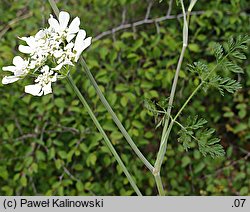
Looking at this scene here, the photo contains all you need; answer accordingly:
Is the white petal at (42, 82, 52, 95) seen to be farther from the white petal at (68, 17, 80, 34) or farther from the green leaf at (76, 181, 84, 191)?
the green leaf at (76, 181, 84, 191)

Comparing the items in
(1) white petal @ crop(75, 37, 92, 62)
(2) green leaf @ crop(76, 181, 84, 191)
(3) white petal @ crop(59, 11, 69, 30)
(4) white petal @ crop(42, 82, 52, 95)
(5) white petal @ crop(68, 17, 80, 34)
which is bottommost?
(2) green leaf @ crop(76, 181, 84, 191)

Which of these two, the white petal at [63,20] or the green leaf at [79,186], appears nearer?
the white petal at [63,20]

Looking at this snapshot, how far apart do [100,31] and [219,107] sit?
62 centimetres

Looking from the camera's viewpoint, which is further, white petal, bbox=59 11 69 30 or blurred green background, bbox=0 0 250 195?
blurred green background, bbox=0 0 250 195

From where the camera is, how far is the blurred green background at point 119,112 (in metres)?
1.88

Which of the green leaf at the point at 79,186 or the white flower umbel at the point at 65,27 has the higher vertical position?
the white flower umbel at the point at 65,27

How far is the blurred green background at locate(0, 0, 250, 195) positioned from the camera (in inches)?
73.9

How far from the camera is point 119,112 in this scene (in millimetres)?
1909

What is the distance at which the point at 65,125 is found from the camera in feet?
6.36

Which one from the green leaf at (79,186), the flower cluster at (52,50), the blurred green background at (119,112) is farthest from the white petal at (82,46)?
the green leaf at (79,186)

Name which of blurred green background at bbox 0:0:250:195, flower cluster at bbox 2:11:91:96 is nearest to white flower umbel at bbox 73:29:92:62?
A: flower cluster at bbox 2:11:91:96

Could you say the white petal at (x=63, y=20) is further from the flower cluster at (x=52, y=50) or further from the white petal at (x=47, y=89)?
the white petal at (x=47, y=89)

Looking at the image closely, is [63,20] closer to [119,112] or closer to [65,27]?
[65,27]
